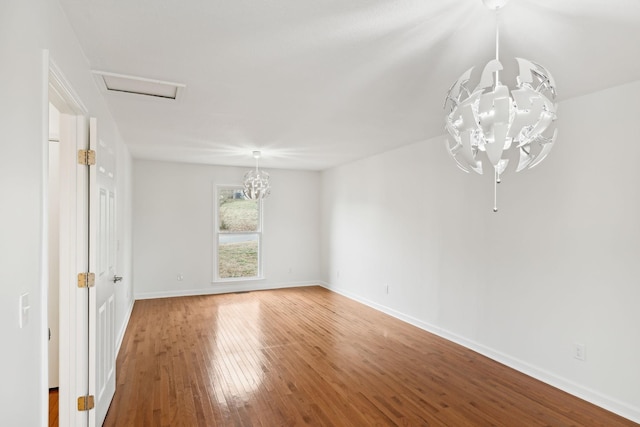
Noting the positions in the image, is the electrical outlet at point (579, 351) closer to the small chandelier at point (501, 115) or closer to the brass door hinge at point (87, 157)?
the small chandelier at point (501, 115)

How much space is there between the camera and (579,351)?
9.71 ft

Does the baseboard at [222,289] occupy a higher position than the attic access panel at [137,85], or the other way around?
the attic access panel at [137,85]

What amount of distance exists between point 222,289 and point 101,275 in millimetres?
4698

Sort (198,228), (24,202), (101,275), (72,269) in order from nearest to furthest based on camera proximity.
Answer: (24,202) < (72,269) < (101,275) < (198,228)

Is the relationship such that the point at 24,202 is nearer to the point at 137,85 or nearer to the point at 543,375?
the point at 137,85

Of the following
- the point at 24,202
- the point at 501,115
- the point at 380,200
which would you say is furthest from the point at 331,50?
the point at 380,200

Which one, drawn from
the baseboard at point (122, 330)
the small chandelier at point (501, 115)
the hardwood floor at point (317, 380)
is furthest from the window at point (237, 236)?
the small chandelier at point (501, 115)

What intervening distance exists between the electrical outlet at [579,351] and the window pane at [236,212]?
5.63 m

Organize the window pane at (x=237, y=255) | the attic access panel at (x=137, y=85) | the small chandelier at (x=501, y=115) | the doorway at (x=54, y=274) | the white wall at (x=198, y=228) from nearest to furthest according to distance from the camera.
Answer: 1. the small chandelier at (x=501, y=115)
2. the attic access panel at (x=137, y=85)
3. the doorway at (x=54, y=274)
4. the white wall at (x=198, y=228)
5. the window pane at (x=237, y=255)

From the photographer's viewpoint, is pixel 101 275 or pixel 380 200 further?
pixel 380 200

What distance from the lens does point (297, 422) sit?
8.42 ft

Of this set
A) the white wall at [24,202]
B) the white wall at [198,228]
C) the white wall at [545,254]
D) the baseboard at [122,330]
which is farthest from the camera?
the white wall at [198,228]

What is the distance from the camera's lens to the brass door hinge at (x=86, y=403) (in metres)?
2.15

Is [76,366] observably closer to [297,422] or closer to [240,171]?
[297,422]
